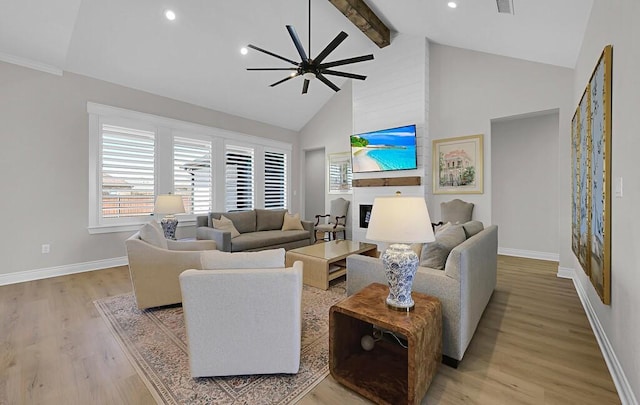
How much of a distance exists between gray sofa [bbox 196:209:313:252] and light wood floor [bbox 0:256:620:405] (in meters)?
1.58

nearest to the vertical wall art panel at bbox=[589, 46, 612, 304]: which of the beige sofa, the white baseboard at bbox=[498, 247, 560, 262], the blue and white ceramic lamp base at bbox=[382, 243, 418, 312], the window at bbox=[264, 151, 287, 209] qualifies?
the blue and white ceramic lamp base at bbox=[382, 243, 418, 312]

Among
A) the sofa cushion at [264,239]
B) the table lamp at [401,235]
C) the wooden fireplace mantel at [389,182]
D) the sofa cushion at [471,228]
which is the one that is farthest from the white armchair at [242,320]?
the wooden fireplace mantel at [389,182]

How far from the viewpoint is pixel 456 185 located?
4.89m

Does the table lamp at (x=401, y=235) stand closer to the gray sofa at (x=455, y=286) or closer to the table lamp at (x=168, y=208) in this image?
the gray sofa at (x=455, y=286)

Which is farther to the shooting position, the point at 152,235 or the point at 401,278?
the point at 152,235

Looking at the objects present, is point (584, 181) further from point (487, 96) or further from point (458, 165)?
point (487, 96)

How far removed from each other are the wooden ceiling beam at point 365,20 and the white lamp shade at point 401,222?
11.5 feet

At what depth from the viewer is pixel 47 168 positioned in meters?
3.81

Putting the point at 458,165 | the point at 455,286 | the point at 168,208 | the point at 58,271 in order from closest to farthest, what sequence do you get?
the point at 455,286 < the point at 58,271 < the point at 168,208 < the point at 458,165

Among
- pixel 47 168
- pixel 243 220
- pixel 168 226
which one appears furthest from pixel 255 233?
pixel 47 168

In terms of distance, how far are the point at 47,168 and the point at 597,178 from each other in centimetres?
605

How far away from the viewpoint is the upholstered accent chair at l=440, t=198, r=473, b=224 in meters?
4.65

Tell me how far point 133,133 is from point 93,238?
1.74 meters

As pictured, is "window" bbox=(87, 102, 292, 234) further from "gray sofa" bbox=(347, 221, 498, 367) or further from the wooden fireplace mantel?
"gray sofa" bbox=(347, 221, 498, 367)
